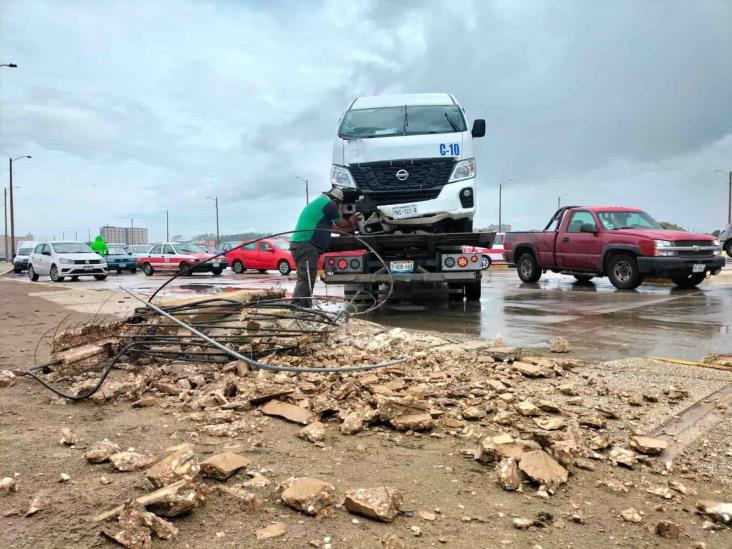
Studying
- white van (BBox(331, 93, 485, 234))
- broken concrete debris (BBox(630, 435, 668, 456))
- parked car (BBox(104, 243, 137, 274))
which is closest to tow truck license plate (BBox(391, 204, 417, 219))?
white van (BBox(331, 93, 485, 234))

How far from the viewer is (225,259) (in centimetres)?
2789

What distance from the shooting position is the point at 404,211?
8398 millimetres

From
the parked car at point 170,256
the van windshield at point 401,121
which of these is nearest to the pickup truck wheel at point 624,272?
the van windshield at point 401,121

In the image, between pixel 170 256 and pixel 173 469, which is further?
pixel 170 256

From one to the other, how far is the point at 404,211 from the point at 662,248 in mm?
6732

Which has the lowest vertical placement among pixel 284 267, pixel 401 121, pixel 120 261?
pixel 284 267

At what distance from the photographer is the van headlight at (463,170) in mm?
8469

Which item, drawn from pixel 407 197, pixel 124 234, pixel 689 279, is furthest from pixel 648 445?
pixel 124 234

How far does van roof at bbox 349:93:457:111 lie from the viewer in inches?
364

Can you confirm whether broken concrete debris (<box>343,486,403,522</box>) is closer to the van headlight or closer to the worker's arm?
the worker's arm

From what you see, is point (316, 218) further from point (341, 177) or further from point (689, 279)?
point (689, 279)

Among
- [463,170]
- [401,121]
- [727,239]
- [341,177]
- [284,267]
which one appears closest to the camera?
[463,170]

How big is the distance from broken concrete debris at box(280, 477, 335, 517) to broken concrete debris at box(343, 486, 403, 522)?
3.0 inches

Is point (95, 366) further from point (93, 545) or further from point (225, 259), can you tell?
point (225, 259)
